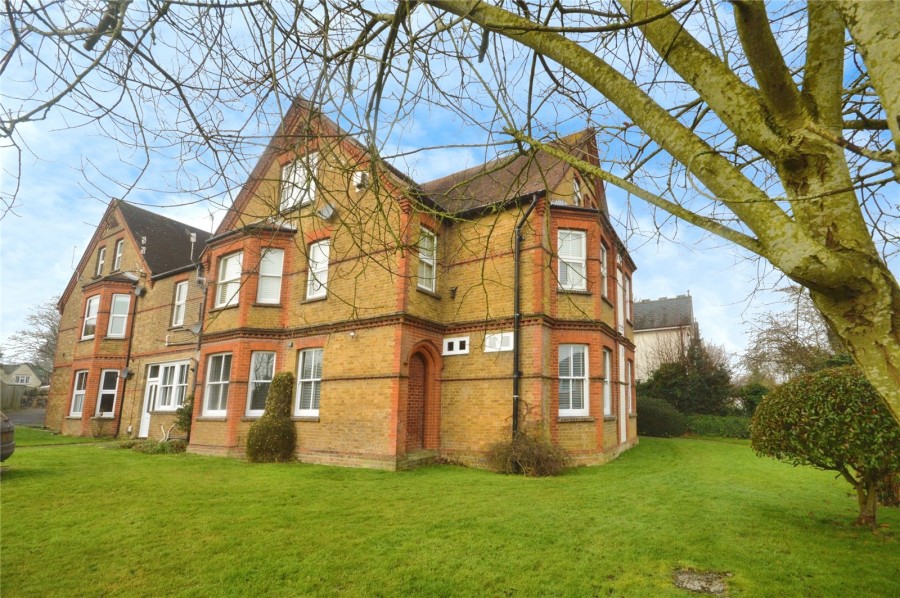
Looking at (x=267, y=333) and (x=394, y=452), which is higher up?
(x=267, y=333)

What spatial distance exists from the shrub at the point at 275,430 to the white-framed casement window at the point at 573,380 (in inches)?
281

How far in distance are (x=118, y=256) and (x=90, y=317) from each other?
2870 millimetres

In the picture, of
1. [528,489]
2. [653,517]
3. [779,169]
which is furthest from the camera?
[528,489]

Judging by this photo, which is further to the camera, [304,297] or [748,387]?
[748,387]

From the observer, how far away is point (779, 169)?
91.3 inches

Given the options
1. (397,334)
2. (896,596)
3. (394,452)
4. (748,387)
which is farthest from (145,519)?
(748,387)

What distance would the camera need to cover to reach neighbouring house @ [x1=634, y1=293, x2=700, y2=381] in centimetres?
3354

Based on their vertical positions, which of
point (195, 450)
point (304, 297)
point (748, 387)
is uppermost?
point (304, 297)

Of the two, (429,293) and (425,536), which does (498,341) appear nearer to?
(429,293)

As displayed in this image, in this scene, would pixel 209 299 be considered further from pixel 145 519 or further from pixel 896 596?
pixel 896 596

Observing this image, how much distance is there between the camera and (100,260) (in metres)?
22.3

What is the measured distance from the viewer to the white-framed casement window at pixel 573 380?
12586mm

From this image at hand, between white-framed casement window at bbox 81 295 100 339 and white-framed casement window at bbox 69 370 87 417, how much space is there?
1.62 meters

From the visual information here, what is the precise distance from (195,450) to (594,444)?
36.5ft
